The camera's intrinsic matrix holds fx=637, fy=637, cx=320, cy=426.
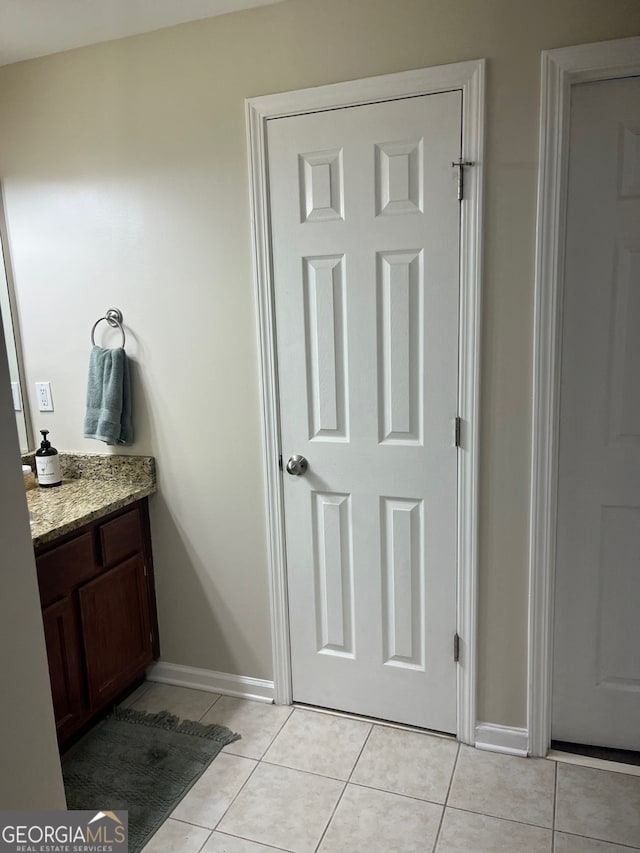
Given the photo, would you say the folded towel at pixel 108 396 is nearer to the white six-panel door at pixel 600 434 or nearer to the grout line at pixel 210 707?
the grout line at pixel 210 707

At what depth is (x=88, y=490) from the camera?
2.47 m

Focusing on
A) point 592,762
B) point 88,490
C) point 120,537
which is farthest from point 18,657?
point 592,762

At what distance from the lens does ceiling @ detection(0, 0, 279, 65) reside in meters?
2.01

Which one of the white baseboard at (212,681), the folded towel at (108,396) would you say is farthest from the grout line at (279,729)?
the folded towel at (108,396)

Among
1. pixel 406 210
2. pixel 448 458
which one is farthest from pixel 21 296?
pixel 448 458

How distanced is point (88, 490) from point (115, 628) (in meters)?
0.53

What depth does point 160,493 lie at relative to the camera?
8.34ft

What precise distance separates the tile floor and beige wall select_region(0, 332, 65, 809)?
2.46ft

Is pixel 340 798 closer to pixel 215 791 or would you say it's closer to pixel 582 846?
pixel 215 791

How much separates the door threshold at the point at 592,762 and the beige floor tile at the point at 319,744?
0.65m

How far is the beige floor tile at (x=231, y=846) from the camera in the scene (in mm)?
1809

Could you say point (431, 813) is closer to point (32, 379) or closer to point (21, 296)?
point (32, 379)

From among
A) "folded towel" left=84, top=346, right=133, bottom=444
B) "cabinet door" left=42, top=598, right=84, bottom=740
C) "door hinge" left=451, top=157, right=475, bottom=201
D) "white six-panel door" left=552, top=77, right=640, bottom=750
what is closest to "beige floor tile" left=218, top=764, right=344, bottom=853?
"cabinet door" left=42, top=598, right=84, bottom=740

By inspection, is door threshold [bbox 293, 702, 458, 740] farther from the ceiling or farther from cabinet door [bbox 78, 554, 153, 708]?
the ceiling
